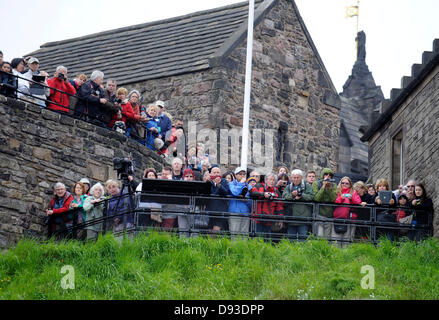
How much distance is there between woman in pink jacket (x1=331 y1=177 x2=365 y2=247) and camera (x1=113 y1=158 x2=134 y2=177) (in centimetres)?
382

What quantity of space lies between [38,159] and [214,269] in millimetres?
5126

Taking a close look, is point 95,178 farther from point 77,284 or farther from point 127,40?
point 127,40

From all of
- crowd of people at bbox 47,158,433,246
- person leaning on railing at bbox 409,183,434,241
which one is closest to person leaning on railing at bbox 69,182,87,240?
crowd of people at bbox 47,158,433,246

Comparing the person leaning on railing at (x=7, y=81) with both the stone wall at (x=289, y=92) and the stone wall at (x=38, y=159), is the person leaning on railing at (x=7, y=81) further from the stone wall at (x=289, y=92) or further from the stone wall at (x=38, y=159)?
the stone wall at (x=289, y=92)

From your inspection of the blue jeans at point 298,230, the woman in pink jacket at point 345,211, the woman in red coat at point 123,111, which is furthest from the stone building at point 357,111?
the blue jeans at point 298,230

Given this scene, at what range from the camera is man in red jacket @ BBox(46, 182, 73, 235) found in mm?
21906

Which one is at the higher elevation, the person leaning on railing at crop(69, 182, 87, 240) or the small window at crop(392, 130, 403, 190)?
the small window at crop(392, 130, 403, 190)

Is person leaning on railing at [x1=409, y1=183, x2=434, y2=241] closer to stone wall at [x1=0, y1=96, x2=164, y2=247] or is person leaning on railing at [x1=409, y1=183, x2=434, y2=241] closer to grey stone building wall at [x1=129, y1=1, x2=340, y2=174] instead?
stone wall at [x1=0, y1=96, x2=164, y2=247]

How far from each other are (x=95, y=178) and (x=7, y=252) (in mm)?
3527

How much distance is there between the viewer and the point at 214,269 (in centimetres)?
1938

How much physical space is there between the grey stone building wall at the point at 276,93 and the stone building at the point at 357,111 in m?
1.71

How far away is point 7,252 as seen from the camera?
2083 centimetres

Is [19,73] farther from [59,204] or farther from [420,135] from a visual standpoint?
[420,135]

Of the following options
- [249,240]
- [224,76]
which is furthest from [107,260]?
[224,76]
